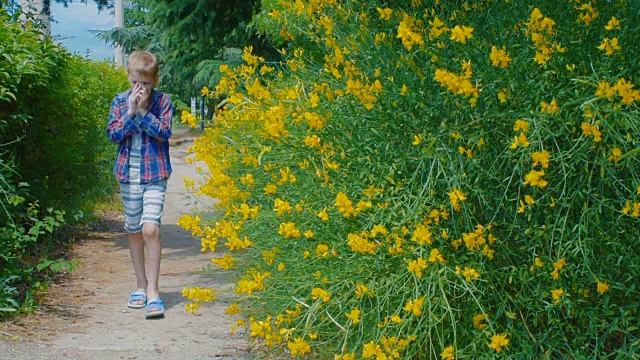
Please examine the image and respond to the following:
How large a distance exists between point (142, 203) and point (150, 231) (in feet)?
0.72

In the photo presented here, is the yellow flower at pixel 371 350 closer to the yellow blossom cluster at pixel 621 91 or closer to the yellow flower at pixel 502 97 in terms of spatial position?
the yellow flower at pixel 502 97

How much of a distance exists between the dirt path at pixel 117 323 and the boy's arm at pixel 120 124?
3.70 feet

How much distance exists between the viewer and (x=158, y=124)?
217 inches

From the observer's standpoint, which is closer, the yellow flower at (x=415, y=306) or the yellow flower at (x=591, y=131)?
the yellow flower at (x=591, y=131)

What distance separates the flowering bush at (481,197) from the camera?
3.37 metres

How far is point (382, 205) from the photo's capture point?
12.3ft

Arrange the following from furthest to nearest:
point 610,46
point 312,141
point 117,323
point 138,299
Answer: point 138,299, point 117,323, point 312,141, point 610,46

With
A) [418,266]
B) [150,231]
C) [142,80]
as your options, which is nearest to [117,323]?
[150,231]

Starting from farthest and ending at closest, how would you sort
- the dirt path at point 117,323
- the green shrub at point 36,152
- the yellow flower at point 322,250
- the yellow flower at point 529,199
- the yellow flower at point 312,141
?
the green shrub at point 36,152 → the dirt path at point 117,323 → the yellow flower at point 312,141 → the yellow flower at point 322,250 → the yellow flower at point 529,199

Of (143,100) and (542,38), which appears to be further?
(143,100)

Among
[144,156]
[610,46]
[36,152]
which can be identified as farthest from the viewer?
[36,152]

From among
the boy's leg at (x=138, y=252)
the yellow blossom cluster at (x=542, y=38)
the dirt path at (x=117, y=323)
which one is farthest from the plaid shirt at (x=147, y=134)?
the yellow blossom cluster at (x=542, y=38)

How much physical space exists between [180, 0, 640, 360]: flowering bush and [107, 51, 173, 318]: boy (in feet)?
4.67

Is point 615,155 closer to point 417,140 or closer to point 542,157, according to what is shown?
point 542,157
